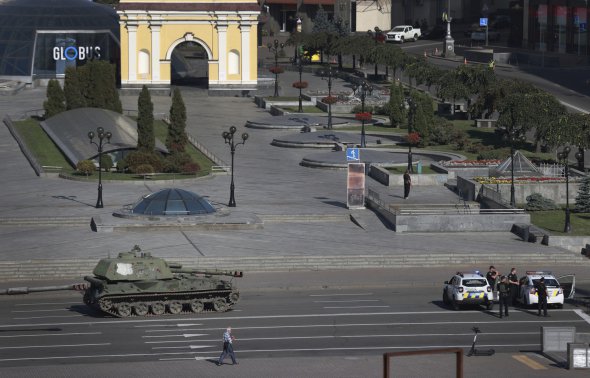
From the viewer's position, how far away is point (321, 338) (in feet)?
156

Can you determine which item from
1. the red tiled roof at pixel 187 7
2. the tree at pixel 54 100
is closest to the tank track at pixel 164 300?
the tree at pixel 54 100

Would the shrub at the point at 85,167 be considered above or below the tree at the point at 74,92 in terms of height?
below

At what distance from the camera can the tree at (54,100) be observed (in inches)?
3780

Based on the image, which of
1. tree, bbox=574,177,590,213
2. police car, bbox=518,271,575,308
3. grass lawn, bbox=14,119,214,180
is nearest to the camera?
police car, bbox=518,271,575,308

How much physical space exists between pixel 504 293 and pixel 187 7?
7087 cm

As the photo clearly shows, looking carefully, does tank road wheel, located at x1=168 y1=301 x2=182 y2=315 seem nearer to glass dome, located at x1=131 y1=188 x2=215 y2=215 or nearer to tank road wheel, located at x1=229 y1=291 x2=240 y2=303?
tank road wheel, located at x1=229 y1=291 x2=240 y2=303

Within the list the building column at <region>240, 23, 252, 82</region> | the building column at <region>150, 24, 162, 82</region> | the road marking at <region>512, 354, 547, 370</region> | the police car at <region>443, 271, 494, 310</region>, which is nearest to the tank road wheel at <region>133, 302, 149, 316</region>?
the police car at <region>443, 271, 494, 310</region>

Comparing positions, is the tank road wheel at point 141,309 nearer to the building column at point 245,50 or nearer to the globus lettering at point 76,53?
the building column at point 245,50

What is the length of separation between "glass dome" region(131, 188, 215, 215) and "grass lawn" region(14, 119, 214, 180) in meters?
10.8

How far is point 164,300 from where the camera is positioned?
5078 cm

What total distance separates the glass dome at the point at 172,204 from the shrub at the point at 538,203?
1520cm

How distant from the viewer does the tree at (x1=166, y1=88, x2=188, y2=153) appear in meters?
82.5

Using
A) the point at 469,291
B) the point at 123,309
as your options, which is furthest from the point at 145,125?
the point at 469,291

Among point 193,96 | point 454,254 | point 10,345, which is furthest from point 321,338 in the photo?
point 193,96
